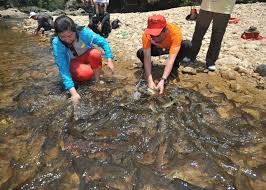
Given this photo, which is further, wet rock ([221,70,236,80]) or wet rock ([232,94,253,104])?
wet rock ([221,70,236,80])

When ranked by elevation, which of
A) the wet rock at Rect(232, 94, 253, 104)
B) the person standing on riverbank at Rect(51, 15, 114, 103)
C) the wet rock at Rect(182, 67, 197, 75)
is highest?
the person standing on riverbank at Rect(51, 15, 114, 103)

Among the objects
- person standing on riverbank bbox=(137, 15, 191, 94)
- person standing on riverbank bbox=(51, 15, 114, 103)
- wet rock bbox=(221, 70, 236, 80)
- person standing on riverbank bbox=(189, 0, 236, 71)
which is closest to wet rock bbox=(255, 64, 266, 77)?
wet rock bbox=(221, 70, 236, 80)

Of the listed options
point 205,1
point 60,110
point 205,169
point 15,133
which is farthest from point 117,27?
point 205,169

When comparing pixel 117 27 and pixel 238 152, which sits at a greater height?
pixel 238 152

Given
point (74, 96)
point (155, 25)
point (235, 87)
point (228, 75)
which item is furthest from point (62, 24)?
point (228, 75)

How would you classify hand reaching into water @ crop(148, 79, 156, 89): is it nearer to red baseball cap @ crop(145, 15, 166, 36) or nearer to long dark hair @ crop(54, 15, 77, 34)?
red baseball cap @ crop(145, 15, 166, 36)

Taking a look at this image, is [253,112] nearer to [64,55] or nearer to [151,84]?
[151,84]

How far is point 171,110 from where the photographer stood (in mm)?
4480

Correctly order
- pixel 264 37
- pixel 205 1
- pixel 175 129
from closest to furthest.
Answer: pixel 175 129 < pixel 205 1 < pixel 264 37

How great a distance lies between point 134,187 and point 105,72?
11.1 ft

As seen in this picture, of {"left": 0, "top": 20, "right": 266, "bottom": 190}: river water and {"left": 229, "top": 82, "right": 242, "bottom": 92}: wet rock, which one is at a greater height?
{"left": 0, "top": 20, "right": 266, "bottom": 190}: river water

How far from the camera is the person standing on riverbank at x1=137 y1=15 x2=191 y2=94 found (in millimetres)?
4639

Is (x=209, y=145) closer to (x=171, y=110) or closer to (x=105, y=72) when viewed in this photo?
(x=171, y=110)

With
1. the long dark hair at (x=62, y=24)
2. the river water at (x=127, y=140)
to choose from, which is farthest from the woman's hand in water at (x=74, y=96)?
the long dark hair at (x=62, y=24)
